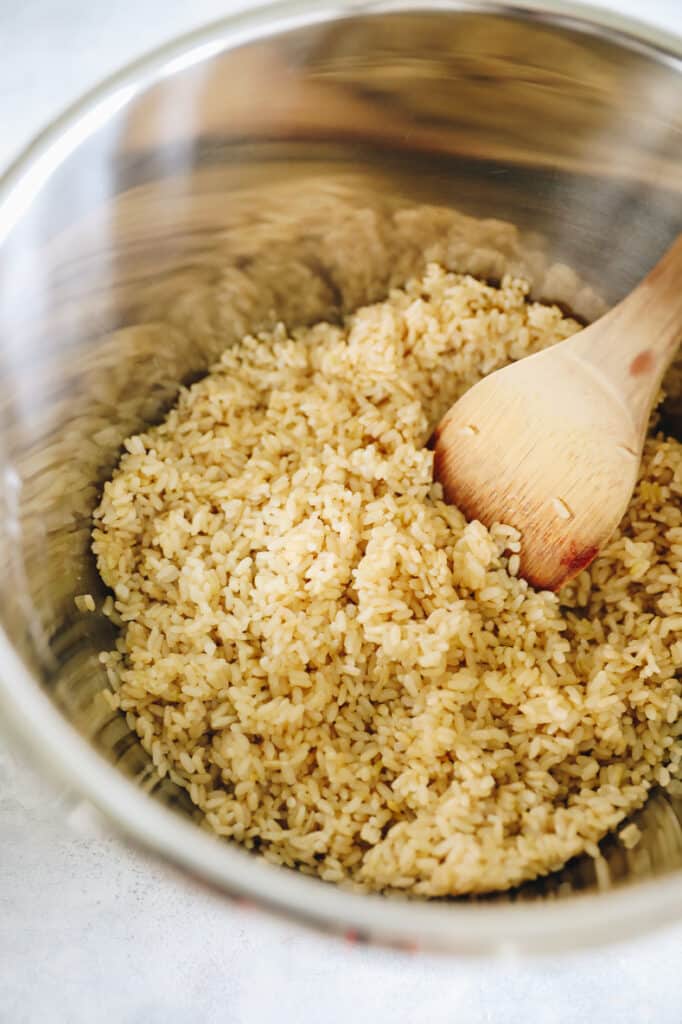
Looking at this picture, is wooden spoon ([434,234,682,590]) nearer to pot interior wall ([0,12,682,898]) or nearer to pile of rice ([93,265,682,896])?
pile of rice ([93,265,682,896])

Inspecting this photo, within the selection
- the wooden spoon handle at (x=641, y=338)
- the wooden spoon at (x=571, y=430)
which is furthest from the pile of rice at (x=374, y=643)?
the wooden spoon handle at (x=641, y=338)

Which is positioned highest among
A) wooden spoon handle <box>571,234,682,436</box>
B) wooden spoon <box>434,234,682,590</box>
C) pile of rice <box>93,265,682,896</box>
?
wooden spoon handle <box>571,234,682,436</box>

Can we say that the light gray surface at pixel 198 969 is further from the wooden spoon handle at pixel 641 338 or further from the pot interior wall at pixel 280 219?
the wooden spoon handle at pixel 641 338

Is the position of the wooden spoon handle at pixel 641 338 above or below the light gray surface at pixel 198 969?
above

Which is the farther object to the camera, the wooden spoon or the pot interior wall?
the wooden spoon

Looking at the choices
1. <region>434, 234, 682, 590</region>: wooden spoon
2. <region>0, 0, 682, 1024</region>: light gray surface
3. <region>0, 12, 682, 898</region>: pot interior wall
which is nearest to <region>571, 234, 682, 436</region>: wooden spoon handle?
<region>434, 234, 682, 590</region>: wooden spoon

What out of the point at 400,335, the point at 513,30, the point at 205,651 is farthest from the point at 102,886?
the point at 513,30

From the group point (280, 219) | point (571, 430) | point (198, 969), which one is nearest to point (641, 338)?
point (571, 430)
